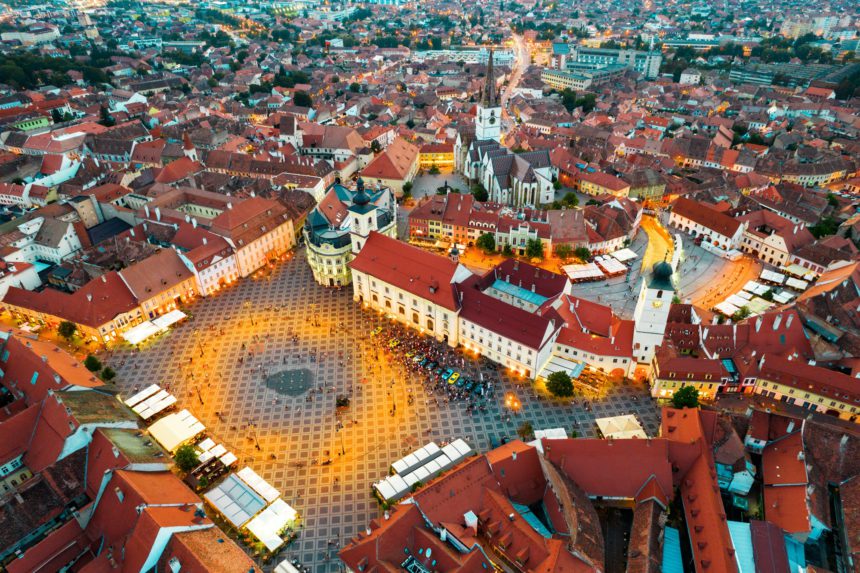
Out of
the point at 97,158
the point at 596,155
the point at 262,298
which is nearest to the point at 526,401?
the point at 262,298

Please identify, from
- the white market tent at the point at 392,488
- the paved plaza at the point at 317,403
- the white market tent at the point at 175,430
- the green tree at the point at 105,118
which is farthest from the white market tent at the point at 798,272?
the green tree at the point at 105,118

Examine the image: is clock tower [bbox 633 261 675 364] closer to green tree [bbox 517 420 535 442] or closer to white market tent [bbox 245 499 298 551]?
green tree [bbox 517 420 535 442]

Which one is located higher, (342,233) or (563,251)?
(342,233)

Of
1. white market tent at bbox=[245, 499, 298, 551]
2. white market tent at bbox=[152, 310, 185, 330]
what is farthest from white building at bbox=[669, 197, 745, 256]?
white market tent at bbox=[152, 310, 185, 330]

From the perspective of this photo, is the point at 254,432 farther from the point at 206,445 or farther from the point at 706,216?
the point at 706,216

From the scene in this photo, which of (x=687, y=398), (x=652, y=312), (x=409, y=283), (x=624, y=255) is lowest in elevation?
(x=624, y=255)

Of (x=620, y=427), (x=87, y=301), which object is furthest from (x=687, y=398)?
(x=87, y=301)

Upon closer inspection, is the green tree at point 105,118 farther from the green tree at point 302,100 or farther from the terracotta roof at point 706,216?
the terracotta roof at point 706,216
